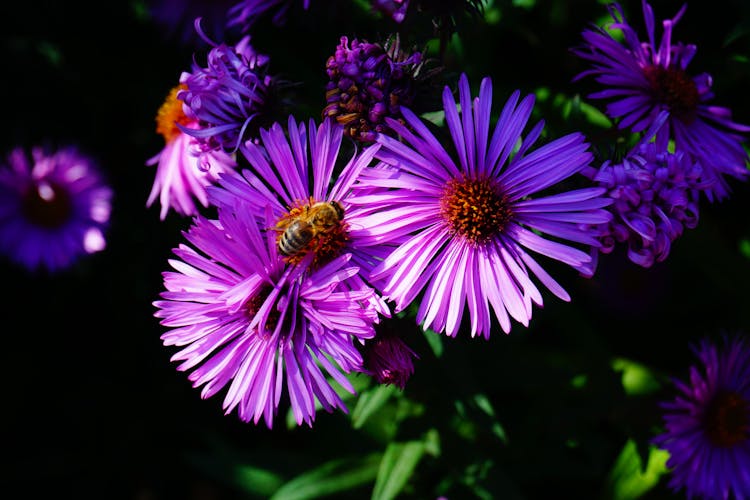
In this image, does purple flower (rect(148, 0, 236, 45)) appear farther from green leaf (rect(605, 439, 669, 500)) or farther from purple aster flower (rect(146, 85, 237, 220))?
green leaf (rect(605, 439, 669, 500))

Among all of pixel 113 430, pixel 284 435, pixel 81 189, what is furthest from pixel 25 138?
pixel 284 435

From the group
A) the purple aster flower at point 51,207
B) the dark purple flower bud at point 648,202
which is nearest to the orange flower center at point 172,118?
the purple aster flower at point 51,207

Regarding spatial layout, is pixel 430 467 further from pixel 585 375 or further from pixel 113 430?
pixel 113 430

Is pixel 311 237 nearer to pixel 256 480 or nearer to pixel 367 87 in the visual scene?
pixel 367 87

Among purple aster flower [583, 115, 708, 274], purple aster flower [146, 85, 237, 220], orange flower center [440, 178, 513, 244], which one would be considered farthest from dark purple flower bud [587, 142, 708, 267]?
purple aster flower [146, 85, 237, 220]

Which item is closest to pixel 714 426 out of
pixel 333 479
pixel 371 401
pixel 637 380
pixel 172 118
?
pixel 637 380

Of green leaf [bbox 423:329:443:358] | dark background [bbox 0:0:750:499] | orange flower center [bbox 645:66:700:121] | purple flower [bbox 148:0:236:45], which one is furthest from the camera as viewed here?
purple flower [bbox 148:0:236:45]
